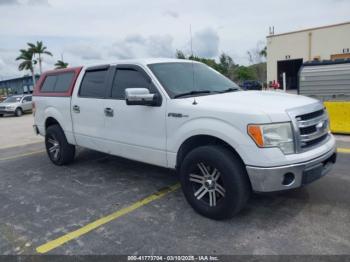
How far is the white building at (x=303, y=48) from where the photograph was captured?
91.4ft

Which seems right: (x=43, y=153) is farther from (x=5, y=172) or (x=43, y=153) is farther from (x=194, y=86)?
(x=194, y=86)

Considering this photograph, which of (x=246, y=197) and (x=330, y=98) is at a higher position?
(x=330, y=98)

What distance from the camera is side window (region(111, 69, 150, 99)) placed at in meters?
4.35

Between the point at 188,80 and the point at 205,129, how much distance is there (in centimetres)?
110

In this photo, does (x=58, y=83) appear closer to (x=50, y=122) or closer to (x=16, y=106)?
(x=50, y=122)

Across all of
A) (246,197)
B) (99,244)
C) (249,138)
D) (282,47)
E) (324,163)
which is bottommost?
(99,244)

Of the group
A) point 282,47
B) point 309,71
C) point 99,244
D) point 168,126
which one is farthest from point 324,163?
point 282,47

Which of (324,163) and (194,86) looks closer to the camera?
(324,163)

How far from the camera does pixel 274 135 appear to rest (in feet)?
10.1

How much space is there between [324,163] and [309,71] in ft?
24.3

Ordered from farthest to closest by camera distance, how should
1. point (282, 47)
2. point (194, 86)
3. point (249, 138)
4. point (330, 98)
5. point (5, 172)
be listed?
point (282, 47) → point (330, 98) → point (5, 172) → point (194, 86) → point (249, 138)

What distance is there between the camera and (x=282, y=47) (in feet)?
104

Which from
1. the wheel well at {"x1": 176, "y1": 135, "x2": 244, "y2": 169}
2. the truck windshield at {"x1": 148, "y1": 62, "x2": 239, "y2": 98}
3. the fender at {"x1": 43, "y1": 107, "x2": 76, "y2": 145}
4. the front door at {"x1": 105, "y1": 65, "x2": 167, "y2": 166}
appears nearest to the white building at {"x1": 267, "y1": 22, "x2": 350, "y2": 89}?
the truck windshield at {"x1": 148, "y1": 62, "x2": 239, "y2": 98}

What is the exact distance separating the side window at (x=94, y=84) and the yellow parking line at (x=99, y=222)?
1.76 meters
